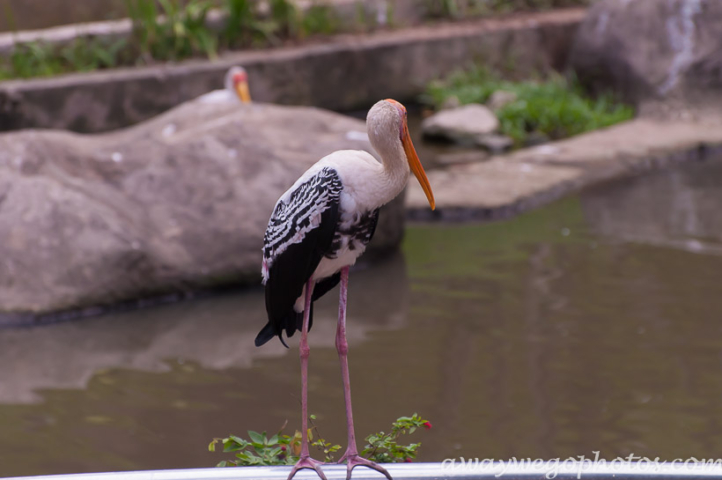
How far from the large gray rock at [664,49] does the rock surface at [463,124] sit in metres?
1.36

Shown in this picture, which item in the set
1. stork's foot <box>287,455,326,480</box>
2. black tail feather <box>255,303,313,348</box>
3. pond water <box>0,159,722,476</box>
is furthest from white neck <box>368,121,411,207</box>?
pond water <box>0,159,722,476</box>

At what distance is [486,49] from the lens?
30.1ft

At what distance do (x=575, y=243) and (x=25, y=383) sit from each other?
3086 millimetres

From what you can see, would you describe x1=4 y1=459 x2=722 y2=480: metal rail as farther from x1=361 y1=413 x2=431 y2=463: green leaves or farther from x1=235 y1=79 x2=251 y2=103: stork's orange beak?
x1=235 y1=79 x2=251 y2=103: stork's orange beak

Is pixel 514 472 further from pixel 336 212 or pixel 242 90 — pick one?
pixel 242 90

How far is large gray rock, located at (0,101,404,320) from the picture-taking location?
427 centimetres

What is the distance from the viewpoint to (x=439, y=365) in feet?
12.4

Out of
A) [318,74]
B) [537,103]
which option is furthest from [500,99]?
[318,74]

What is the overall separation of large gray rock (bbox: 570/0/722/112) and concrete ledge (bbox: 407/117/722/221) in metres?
0.34

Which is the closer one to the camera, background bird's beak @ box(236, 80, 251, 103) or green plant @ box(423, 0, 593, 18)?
background bird's beak @ box(236, 80, 251, 103)

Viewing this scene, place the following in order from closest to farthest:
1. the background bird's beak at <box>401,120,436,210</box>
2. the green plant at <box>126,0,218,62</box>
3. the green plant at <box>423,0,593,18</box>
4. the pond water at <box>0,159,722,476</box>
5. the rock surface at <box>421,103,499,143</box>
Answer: the background bird's beak at <box>401,120,436,210</box>
the pond water at <box>0,159,722,476</box>
the rock surface at <box>421,103,499,143</box>
the green plant at <box>126,0,218,62</box>
the green plant at <box>423,0,593,18</box>

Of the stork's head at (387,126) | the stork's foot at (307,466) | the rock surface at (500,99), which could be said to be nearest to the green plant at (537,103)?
the rock surface at (500,99)

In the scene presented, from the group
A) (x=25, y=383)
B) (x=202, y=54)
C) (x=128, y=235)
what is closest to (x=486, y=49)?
(x=202, y=54)

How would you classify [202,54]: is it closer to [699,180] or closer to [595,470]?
[699,180]
